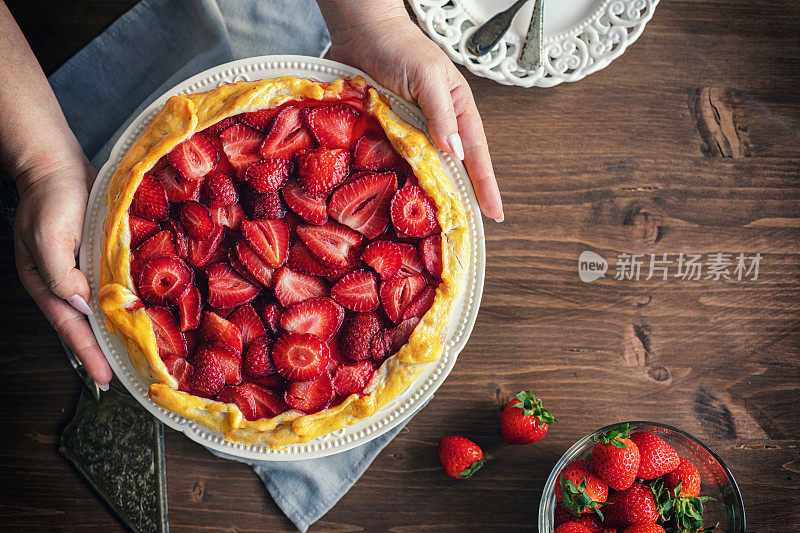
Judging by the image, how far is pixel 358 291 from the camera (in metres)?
1.63

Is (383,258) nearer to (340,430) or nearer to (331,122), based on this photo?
(331,122)

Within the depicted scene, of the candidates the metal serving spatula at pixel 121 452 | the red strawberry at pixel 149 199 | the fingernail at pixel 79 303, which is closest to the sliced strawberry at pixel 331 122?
the red strawberry at pixel 149 199

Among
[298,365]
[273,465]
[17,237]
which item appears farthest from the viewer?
[273,465]

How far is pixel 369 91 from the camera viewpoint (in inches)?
65.8

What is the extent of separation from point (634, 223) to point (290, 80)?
136 cm

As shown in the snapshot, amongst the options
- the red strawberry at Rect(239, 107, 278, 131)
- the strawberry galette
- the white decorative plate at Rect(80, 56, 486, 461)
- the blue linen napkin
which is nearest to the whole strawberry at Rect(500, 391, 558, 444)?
the white decorative plate at Rect(80, 56, 486, 461)

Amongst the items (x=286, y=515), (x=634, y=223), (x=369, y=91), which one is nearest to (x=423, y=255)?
(x=369, y=91)

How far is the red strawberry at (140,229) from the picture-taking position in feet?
5.27

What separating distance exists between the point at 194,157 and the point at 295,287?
0.47 metres

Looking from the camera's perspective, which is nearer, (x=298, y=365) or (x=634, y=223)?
(x=298, y=365)

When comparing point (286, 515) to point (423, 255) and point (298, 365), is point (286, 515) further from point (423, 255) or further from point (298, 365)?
point (423, 255)

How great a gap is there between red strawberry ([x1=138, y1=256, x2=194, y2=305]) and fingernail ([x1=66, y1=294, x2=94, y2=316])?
0.23m

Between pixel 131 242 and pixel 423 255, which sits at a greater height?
pixel 131 242

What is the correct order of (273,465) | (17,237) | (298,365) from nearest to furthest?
(298,365), (17,237), (273,465)
